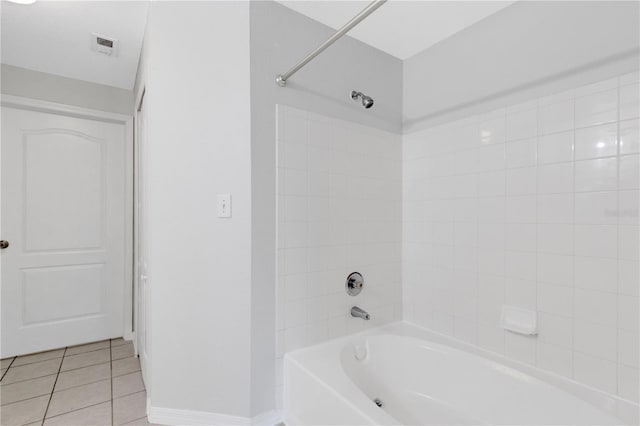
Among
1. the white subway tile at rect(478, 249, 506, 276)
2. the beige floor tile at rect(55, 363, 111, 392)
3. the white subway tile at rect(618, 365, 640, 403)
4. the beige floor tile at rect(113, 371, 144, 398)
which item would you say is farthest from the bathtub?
the beige floor tile at rect(55, 363, 111, 392)

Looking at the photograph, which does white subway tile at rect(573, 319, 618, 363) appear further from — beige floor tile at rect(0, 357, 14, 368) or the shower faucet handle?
beige floor tile at rect(0, 357, 14, 368)

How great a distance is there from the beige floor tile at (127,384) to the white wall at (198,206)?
0.52m

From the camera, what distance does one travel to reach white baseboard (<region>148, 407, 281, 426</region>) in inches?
59.8

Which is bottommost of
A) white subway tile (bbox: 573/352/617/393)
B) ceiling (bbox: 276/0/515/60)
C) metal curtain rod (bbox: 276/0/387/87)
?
white subway tile (bbox: 573/352/617/393)

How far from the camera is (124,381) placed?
208 centimetres

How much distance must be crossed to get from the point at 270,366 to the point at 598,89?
204cm

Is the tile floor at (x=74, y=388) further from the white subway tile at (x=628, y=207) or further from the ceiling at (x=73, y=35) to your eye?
the white subway tile at (x=628, y=207)

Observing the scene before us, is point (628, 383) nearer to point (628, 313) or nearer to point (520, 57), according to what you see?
point (628, 313)

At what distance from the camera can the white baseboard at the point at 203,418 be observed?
1.52 m

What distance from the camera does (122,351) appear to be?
101 inches

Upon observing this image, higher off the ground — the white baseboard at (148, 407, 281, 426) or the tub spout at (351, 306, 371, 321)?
the tub spout at (351, 306, 371, 321)

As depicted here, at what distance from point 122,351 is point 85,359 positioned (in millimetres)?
250

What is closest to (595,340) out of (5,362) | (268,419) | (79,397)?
(268,419)

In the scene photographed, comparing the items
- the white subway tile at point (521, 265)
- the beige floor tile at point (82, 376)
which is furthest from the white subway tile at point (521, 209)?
the beige floor tile at point (82, 376)
